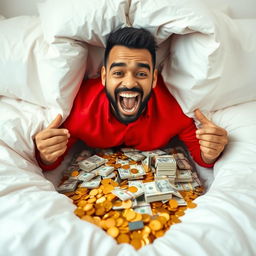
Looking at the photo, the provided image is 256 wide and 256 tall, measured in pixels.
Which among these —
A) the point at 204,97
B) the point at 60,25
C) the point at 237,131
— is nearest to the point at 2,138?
the point at 60,25

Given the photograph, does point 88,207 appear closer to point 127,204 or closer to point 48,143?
point 127,204

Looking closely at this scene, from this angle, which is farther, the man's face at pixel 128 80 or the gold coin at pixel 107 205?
the man's face at pixel 128 80

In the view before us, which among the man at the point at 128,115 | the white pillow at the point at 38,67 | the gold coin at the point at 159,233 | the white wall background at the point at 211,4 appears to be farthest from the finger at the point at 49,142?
the white wall background at the point at 211,4

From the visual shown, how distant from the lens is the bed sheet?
0.56 meters

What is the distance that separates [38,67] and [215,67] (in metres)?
0.74

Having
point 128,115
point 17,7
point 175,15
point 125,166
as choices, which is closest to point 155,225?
point 125,166

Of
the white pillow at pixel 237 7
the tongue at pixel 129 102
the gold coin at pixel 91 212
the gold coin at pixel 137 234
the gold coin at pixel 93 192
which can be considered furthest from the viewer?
the white pillow at pixel 237 7

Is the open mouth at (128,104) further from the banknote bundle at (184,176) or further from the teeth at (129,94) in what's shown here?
the banknote bundle at (184,176)

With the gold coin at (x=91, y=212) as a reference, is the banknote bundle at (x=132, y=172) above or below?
below

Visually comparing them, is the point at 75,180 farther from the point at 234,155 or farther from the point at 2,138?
the point at 234,155

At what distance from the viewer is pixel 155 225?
709mm

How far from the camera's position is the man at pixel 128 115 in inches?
35.6

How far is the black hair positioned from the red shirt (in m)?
0.22

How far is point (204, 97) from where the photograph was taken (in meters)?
1.00
